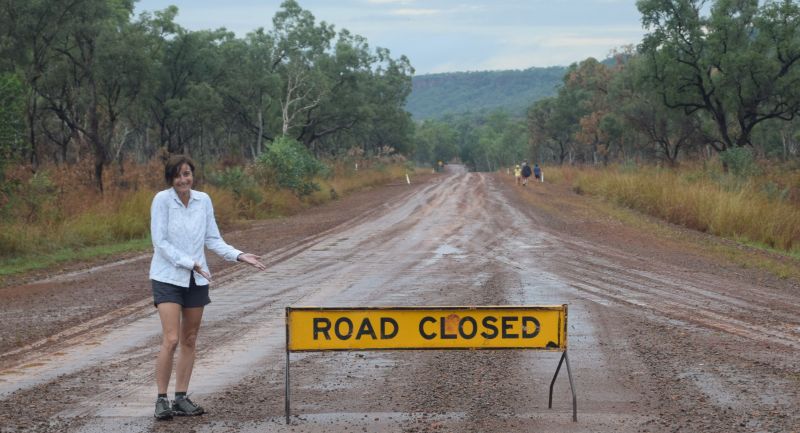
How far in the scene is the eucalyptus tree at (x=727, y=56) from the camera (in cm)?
4178

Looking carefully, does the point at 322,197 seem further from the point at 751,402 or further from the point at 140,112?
the point at 751,402

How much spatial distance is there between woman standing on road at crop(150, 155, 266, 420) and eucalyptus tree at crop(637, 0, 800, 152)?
128ft

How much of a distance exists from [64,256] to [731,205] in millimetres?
15485

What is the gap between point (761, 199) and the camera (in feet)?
82.3

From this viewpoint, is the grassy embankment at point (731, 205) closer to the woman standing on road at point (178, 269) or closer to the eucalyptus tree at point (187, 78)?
the woman standing on road at point (178, 269)

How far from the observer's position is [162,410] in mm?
6578

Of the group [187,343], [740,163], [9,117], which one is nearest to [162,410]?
[187,343]

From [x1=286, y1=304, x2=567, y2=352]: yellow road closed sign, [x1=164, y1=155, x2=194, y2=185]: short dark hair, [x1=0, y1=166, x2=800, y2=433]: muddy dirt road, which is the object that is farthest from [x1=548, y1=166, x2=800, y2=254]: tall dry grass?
[x1=164, y1=155, x2=194, y2=185]: short dark hair

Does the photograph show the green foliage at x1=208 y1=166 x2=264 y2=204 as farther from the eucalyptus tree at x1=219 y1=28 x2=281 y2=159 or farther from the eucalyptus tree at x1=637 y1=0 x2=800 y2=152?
the eucalyptus tree at x1=219 y1=28 x2=281 y2=159

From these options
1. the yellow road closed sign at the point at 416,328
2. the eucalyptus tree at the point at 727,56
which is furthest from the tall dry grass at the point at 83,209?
the eucalyptus tree at the point at 727,56

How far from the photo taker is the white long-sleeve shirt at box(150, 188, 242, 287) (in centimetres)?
653

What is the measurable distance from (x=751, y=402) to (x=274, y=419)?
3.51 metres

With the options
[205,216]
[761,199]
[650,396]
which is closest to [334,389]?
[205,216]

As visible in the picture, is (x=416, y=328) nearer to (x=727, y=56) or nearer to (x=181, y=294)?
(x=181, y=294)
